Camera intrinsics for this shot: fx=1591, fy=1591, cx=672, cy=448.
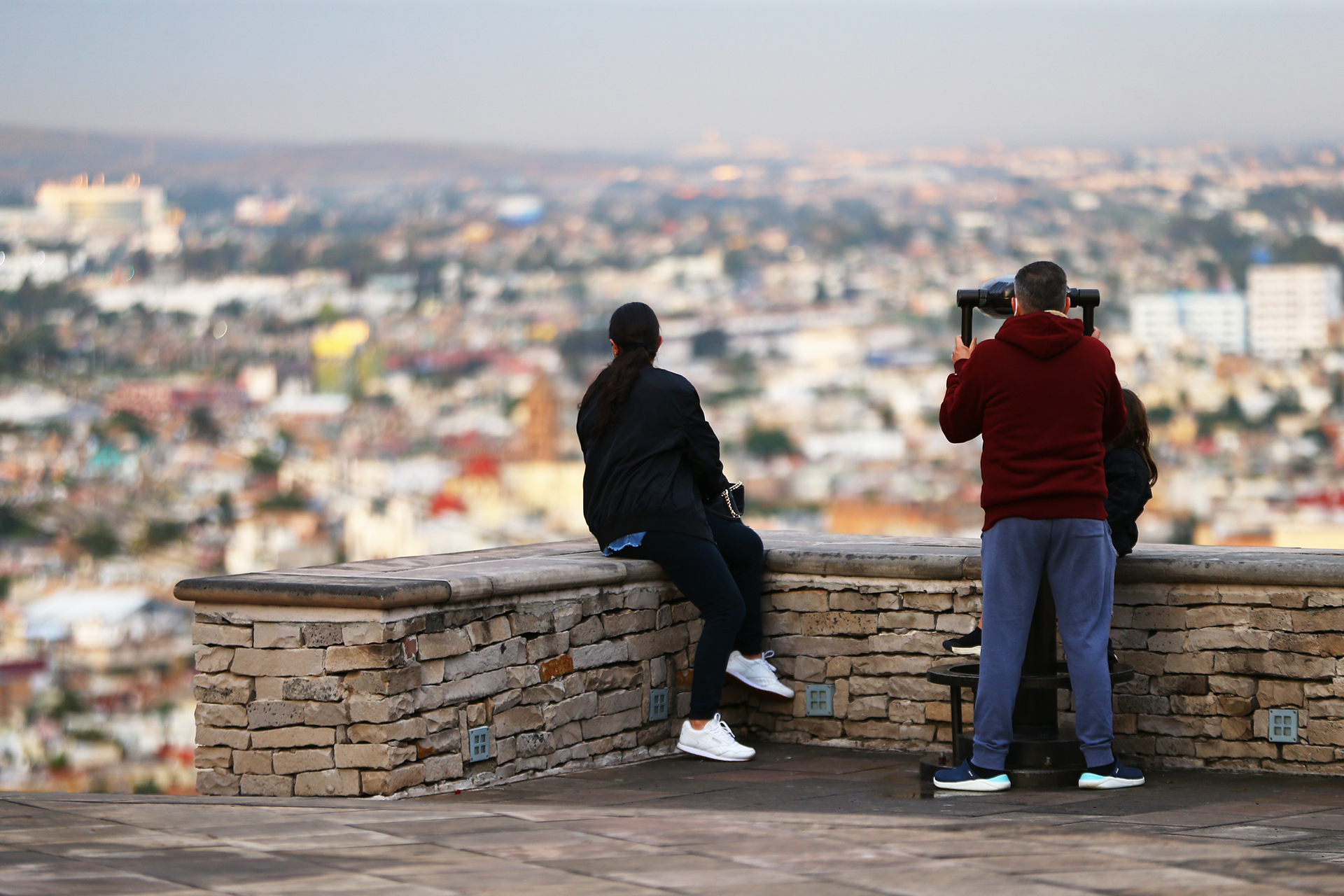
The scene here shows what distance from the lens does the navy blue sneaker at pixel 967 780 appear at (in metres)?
4.53

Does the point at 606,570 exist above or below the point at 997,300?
below

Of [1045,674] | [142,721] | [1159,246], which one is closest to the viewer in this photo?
[1045,674]

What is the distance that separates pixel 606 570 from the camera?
17.3 ft

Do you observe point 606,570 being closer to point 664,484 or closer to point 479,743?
point 664,484

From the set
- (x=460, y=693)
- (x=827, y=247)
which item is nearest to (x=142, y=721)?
(x=460, y=693)

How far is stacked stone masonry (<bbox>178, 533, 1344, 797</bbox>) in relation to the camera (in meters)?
4.54

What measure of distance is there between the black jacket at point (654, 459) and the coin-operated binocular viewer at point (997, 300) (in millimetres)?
953

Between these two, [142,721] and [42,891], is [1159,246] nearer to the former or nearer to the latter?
[142,721]

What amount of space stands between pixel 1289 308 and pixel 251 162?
71.6 m

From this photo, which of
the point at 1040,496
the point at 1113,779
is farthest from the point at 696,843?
the point at 1113,779

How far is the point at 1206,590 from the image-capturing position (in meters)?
5.05

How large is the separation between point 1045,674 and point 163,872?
257 cm

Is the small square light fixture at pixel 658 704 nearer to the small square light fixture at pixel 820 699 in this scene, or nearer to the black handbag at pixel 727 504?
the small square light fixture at pixel 820 699

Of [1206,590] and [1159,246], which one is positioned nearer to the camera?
[1206,590]
